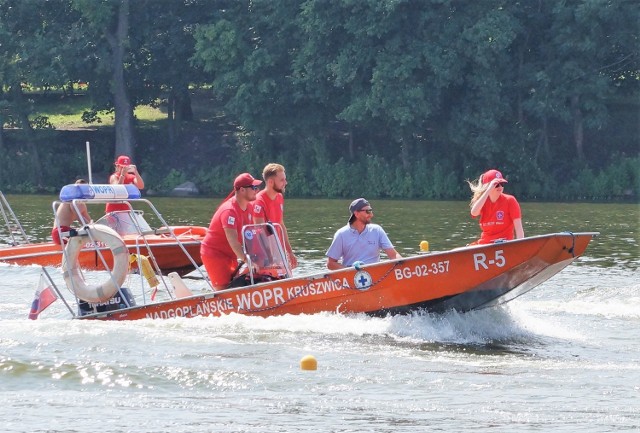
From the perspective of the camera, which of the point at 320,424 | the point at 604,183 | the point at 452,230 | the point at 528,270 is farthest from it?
the point at 604,183

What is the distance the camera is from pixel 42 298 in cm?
1582

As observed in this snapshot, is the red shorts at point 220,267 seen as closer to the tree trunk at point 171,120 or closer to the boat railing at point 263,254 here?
the boat railing at point 263,254

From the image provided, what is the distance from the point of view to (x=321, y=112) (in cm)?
5244

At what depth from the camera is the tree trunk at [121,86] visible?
54062mm

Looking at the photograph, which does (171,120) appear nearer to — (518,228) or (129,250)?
(129,250)

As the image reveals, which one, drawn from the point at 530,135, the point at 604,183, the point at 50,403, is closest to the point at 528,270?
the point at 50,403

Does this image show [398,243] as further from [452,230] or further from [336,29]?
[336,29]

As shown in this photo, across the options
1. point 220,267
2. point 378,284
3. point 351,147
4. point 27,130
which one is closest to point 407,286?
point 378,284

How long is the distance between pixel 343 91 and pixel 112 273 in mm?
36574

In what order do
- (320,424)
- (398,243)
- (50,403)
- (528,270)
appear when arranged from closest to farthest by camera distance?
(320,424), (50,403), (528,270), (398,243)

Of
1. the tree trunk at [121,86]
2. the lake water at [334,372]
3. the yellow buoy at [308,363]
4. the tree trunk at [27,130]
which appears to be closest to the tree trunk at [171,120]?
the tree trunk at [121,86]

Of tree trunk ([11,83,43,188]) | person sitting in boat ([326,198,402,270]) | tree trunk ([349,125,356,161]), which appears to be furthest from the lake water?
tree trunk ([11,83,43,188])

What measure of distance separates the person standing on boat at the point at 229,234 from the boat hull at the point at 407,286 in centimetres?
51

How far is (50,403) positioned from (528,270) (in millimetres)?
5492
